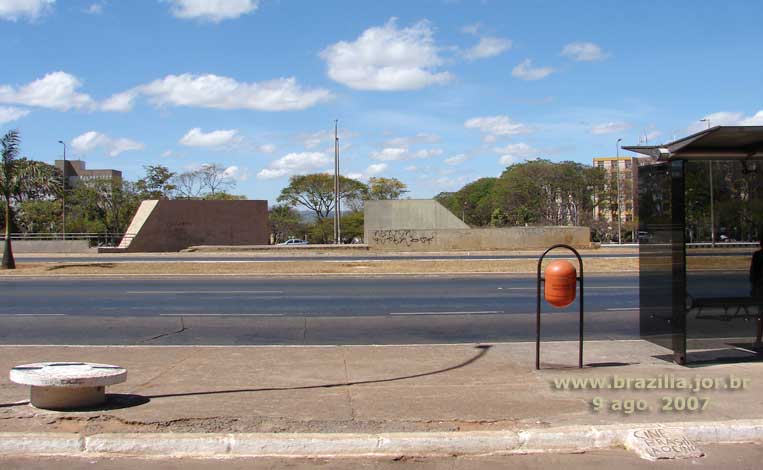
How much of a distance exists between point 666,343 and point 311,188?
76523mm

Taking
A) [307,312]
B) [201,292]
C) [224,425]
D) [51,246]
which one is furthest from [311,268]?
[51,246]

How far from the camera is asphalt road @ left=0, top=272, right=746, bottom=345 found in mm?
11477

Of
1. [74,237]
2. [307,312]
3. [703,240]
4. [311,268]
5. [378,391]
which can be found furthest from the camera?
[74,237]

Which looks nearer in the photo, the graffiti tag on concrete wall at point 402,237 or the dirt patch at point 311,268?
the dirt patch at point 311,268

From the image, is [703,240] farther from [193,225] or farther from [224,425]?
[193,225]

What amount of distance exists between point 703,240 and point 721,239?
381 mm

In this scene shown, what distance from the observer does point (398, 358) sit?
29.9ft

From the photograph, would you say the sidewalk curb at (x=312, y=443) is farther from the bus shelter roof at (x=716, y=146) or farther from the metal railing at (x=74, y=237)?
the metal railing at (x=74, y=237)

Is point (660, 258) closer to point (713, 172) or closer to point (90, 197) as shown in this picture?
point (713, 172)

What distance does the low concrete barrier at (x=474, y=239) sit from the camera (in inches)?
1754

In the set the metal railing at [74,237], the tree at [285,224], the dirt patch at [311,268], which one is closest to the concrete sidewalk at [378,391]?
the dirt patch at [311,268]

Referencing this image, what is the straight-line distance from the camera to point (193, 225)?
164 ft

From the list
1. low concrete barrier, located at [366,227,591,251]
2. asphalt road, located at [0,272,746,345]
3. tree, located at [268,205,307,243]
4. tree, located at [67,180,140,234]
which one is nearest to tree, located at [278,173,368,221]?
tree, located at [268,205,307,243]

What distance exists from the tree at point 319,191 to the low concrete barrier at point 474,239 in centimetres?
3908
